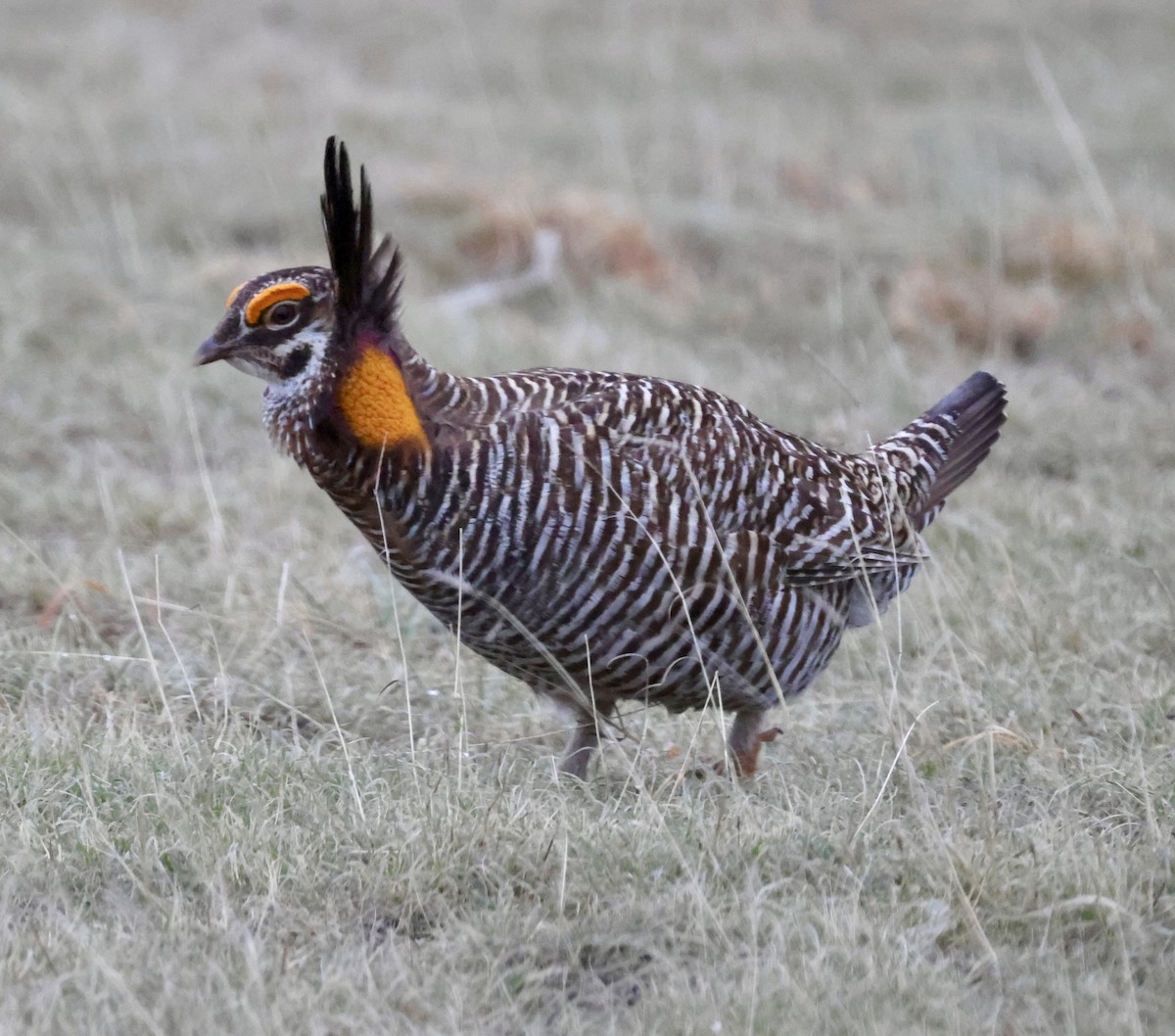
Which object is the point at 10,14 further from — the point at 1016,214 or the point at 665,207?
the point at 1016,214

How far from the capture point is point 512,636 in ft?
11.5

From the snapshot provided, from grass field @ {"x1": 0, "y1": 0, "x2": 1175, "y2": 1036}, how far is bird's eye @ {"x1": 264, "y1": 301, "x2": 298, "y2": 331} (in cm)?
77

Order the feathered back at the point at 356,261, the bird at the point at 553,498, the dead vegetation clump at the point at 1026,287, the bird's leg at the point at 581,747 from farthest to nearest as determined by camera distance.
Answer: the dead vegetation clump at the point at 1026,287
the bird's leg at the point at 581,747
the feathered back at the point at 356,261
the bird at the point at 553,498

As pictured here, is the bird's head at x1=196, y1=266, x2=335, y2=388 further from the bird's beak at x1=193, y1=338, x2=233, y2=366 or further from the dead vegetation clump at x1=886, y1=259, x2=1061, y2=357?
the dead vegetation clump at x1=886, y1=259, x2=1061, y2=357

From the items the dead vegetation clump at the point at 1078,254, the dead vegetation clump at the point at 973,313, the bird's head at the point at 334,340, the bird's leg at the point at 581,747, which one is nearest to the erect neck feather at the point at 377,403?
the bird's head at the point at 334,340

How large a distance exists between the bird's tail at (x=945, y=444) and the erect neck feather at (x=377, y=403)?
1.49 m

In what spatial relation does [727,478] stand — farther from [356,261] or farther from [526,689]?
[526,689]

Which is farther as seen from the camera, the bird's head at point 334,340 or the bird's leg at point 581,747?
the bird's leg at point 581,747

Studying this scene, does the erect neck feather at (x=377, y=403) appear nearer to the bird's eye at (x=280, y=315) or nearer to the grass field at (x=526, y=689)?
the bird's eye at (x=280, y=315)

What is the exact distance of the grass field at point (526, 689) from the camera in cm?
270

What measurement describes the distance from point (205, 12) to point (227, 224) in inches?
295

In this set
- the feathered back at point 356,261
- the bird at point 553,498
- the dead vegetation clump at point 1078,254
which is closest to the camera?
the bird at point 553,498

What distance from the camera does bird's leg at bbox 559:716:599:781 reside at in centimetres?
378

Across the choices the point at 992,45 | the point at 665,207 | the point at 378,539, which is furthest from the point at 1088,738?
the point at 992,45
